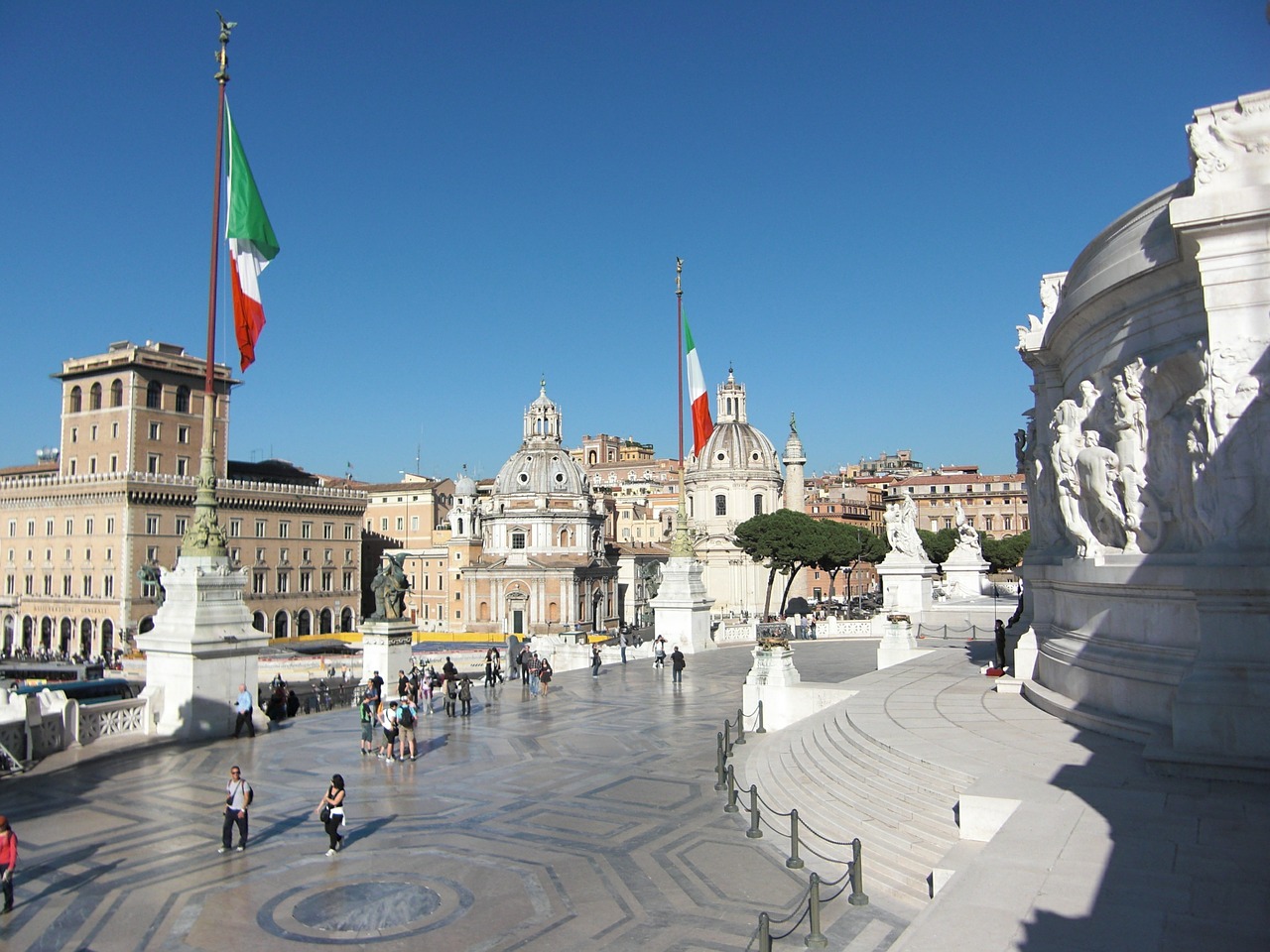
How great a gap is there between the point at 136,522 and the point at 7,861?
6122cm

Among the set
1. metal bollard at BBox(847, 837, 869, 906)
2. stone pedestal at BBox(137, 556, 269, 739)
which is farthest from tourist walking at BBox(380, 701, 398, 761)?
metal bollard at BBox(847, 837, 869, 906)

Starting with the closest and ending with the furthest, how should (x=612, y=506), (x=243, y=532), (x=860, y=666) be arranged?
(x=860, y=666) → (x=243, y=532) → (x=612, y=506)

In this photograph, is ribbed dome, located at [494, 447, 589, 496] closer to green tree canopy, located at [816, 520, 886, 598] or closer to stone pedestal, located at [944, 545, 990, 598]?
green tree canopy, located at [816, 520, 886, 598]

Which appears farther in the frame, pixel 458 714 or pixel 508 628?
pixel 508 628

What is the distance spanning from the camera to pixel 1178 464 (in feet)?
35.6

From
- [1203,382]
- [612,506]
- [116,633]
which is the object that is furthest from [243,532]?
[1203,382]

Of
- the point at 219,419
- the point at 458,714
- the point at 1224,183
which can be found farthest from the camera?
the point at 219,419

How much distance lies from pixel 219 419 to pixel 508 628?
93.9 ft

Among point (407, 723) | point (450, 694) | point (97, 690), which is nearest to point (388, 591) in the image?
point (450, 694)

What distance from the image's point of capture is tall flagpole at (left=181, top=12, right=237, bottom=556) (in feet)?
60.9

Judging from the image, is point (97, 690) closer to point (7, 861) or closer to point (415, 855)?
point (7, 861)

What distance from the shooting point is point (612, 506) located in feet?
365

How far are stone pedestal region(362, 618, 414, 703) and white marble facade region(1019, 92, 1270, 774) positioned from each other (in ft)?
44.3

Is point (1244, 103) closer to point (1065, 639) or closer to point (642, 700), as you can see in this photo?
point (1065, 639)
